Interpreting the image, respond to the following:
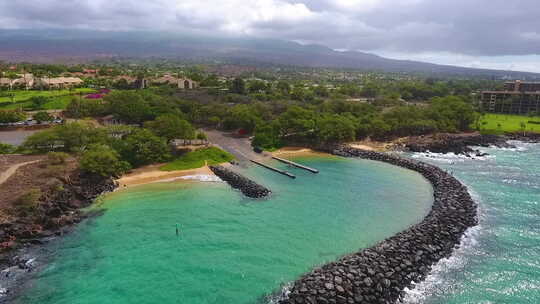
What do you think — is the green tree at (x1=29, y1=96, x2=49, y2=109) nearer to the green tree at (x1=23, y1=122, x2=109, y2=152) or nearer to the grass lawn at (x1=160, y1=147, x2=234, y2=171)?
the green tree at (x1=23, y1=122, x2=109, y2=152)

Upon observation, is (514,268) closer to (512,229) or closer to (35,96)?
(512,229)

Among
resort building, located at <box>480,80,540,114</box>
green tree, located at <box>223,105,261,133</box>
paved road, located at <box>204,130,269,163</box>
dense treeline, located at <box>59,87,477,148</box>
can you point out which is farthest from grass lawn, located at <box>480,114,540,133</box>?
paved road, located at <box>204,130,269,163</box>

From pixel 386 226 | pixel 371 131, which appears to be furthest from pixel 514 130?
pixel 386 226

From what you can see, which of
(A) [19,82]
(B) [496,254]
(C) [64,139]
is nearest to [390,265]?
(B) [496,254]

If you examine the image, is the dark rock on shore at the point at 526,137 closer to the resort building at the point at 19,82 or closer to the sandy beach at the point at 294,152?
the sandy beach at the point at 294,152

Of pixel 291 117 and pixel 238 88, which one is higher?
pixel 238 88

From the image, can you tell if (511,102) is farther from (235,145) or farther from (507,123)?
(235,145)
